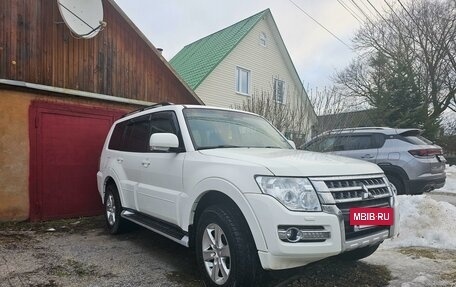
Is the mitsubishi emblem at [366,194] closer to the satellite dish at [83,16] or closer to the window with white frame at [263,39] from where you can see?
the satellite dish at [83,16]

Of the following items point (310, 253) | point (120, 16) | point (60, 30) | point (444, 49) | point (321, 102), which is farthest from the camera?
point (444, 49)

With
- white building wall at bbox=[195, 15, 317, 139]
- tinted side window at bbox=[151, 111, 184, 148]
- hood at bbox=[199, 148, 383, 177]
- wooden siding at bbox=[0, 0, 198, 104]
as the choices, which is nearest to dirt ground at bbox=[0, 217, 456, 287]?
hood at bbox=[199, 148, 383, 177]

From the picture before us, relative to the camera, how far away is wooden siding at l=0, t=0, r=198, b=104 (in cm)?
681

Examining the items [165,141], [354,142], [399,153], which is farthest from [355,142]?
[165,141]

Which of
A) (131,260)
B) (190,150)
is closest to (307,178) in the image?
(190,150)

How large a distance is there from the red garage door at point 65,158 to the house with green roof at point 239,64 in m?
9.20

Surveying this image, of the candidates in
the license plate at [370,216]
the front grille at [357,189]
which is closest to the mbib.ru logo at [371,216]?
the license plate at [370,216]

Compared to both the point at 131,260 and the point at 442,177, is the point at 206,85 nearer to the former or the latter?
the point at 442,177

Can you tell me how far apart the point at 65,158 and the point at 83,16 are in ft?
9.39

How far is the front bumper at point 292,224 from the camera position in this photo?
304cm

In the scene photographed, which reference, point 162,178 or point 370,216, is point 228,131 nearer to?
point 162,178

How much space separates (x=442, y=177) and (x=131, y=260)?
720cm

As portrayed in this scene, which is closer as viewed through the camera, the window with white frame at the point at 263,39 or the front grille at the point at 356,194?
the front grille at the point at 356,194

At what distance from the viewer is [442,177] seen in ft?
27.9
